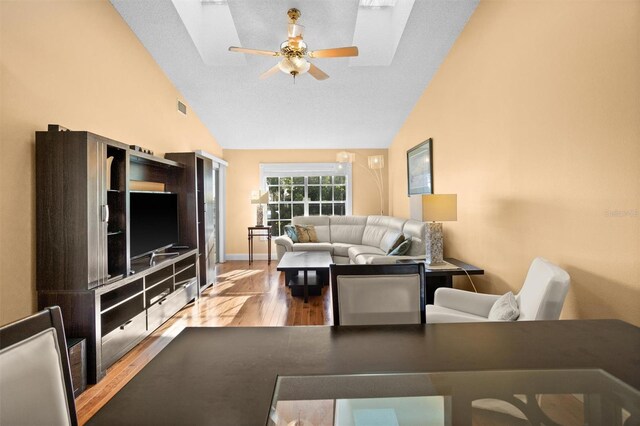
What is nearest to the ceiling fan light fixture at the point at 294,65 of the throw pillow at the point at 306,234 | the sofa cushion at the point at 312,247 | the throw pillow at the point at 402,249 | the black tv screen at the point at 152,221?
the black tv screen at the point at 152,221

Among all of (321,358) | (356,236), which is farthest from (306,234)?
(321,358)

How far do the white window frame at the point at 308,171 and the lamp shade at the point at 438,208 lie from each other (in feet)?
13.1

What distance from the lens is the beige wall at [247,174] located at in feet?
23.3

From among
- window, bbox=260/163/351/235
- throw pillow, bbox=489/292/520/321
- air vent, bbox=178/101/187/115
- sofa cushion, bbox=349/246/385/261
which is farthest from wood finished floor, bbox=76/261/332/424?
air vent, bbox=178/101/187/115

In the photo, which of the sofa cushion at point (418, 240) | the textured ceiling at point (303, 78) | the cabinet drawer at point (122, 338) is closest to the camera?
the cabinet drawer at point (122, 338)

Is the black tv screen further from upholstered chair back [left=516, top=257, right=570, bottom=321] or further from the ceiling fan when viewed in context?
upholstered chair back [left=516, top=257, right=570, bottom=321]

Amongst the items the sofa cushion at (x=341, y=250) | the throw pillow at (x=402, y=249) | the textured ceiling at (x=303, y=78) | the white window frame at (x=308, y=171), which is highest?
the textured ceiling at (x=303, y=78)

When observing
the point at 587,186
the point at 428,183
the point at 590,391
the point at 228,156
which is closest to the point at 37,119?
the point at 590,391

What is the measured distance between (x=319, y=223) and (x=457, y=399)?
228 inches

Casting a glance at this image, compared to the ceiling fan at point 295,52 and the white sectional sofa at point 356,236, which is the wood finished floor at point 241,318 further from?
the ceiling fan at point 295,52

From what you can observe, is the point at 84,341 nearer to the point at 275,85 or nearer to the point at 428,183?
the point at 275,85

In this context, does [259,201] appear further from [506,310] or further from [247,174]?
[506,310]

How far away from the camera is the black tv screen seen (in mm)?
3113

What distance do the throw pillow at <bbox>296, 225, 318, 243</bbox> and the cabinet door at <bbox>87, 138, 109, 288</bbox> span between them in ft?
12.7
